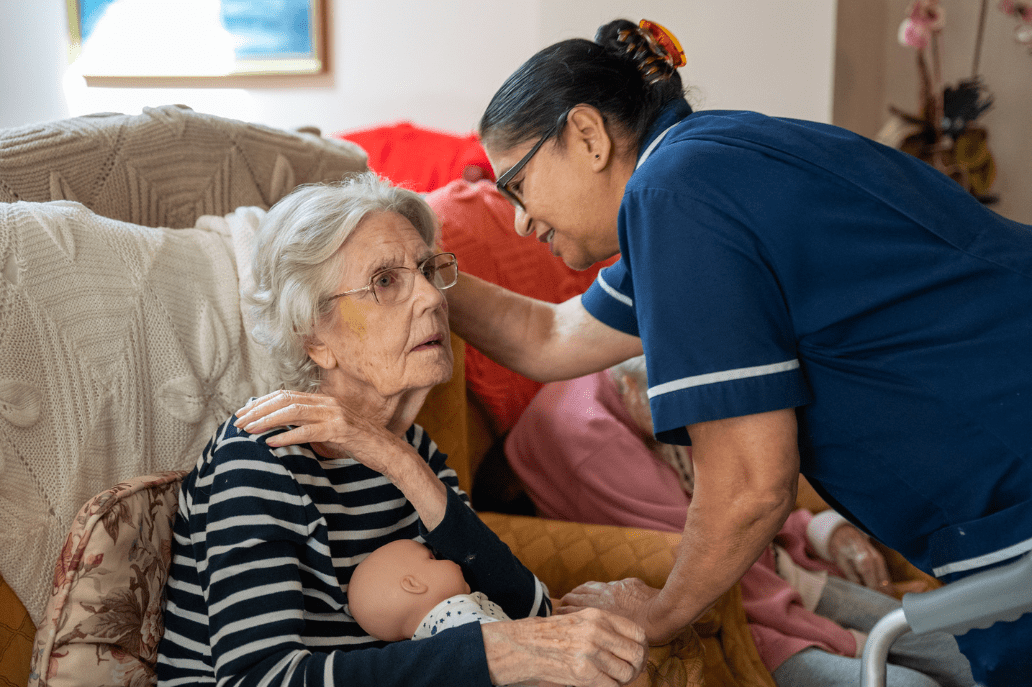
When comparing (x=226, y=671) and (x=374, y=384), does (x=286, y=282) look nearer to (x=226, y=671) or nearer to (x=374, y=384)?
(x=374, y=384)

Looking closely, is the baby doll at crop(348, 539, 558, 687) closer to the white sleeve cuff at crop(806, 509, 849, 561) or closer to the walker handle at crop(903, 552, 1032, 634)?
the walker handle at crop(903, 552, 1032, 634)

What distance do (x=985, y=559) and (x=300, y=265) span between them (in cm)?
105

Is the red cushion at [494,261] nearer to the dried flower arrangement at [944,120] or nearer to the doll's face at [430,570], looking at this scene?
the doll's face at [430,570]

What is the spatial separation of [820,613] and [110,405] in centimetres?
171

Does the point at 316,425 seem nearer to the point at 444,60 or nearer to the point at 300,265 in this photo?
the point at 300,265

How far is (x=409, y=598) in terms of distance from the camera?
1167 mm

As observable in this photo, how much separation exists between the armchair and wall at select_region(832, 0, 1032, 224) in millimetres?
2840

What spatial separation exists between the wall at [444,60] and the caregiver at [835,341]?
2.50 m

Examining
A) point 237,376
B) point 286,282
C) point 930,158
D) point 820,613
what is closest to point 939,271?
point 286,282

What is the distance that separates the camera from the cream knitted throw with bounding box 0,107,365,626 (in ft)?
3.83

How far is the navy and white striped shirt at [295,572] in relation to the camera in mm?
1016

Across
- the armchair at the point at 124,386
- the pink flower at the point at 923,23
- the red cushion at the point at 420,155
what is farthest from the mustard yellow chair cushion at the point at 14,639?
the pink flower at the point at 923,23

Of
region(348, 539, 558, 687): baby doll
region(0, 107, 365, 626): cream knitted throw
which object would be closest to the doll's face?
region(348, 539, 558, 687): baby doll

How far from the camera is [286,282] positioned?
4.22 feet
